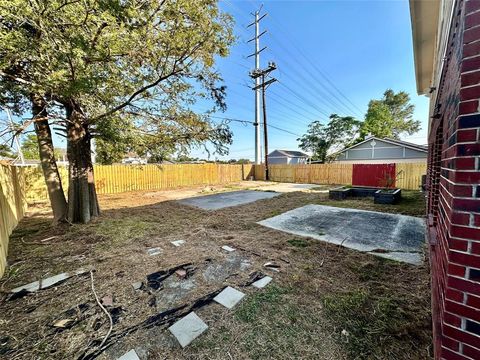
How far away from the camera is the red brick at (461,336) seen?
980 mm

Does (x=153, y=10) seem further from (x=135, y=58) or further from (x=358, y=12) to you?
(x=358, y=12)

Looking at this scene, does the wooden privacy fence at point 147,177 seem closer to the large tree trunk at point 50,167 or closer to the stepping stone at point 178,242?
the large tree trunk at point 50,167

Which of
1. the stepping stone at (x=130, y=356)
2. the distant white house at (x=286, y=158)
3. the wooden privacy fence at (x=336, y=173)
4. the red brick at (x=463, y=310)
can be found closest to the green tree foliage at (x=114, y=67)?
the stepping stone at (x=130, y=356)

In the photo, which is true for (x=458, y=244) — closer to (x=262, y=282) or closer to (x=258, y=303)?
(x=258, y=303)

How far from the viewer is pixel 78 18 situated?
8.31ft

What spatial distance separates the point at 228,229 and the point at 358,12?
8.63 m

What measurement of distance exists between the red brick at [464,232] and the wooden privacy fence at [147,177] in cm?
733

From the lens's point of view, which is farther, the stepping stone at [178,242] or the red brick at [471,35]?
the stepping stone at [178,242]

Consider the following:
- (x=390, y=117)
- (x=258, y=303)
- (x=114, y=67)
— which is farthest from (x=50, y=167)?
(x=390, y=117)

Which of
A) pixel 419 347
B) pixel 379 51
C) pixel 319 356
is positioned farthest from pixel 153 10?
pixel 379 51

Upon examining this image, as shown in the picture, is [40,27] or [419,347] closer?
[419,347]

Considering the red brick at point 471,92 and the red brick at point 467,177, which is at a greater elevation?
the red brick at point 471,92

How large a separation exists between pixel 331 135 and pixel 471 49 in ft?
91.4

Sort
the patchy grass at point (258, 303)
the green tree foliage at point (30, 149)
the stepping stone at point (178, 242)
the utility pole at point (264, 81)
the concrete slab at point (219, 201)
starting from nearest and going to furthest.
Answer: the patchy grass at point (258, 303) < the stepping stone at point (178, 242) < the concrete slab at point (219, 201) < the utility pole at point (264, 81) < the green tree foliage at point (30, 149)
